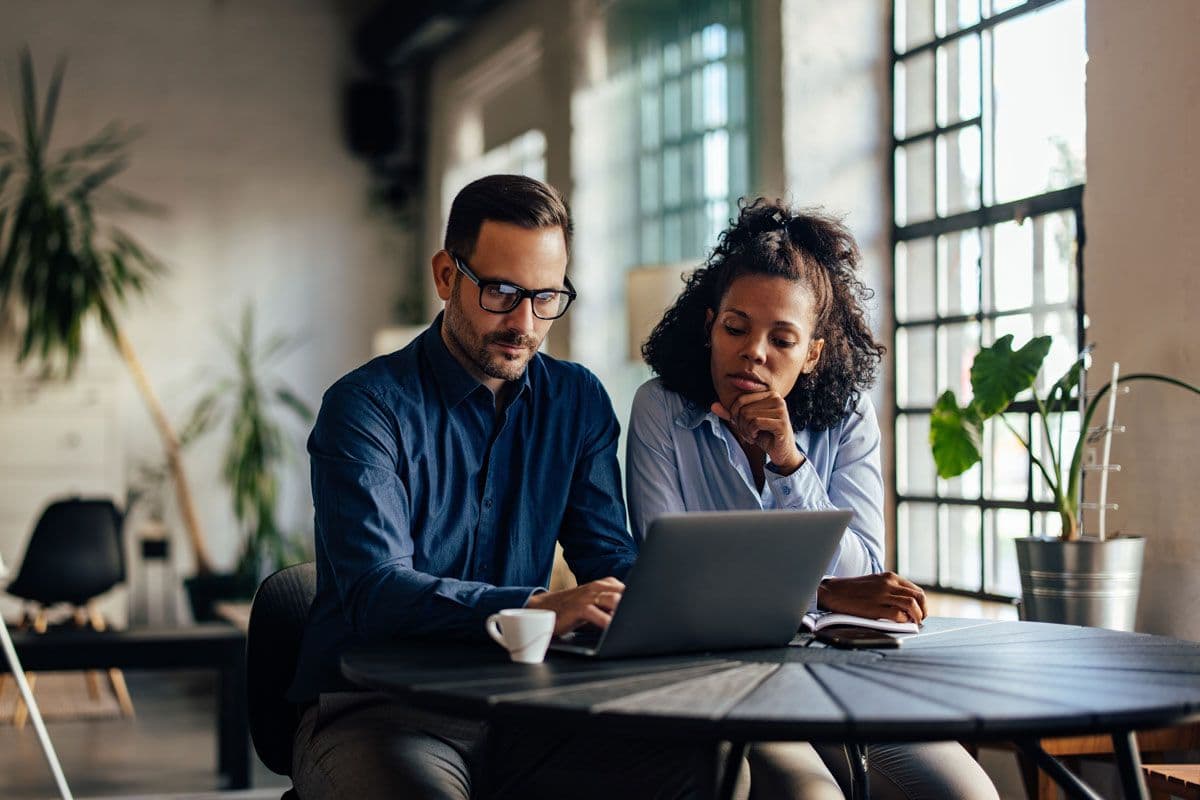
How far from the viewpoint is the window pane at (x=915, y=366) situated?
446 cm

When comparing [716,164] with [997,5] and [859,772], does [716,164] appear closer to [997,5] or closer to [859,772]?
[997,5]

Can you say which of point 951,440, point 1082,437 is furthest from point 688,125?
point 1082,437

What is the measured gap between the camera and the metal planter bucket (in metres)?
2.97

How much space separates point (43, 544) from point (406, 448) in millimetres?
4330

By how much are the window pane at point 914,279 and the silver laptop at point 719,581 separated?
2989 mm

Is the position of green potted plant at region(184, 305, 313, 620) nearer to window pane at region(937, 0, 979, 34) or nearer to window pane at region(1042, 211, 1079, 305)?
window pane at region(937, 0, 979, 34)

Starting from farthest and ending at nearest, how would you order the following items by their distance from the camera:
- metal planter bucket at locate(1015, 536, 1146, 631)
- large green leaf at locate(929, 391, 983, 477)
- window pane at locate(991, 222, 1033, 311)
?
1. window pane at locate(991, 222, 1033, 311)
2. large green leaf at locate(929, 391, 983, 477)
3. metal planter bucket at locate(1015, 536, 1146, 631)

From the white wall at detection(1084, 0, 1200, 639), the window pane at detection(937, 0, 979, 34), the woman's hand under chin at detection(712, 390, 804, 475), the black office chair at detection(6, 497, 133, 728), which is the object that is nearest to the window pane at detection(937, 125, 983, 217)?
the window pane at detection(937, 0, 979, 34)

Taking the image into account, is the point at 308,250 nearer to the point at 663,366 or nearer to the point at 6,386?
the point at 6,386

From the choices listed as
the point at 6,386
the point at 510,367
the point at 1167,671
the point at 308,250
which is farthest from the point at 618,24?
the point at 1167,671

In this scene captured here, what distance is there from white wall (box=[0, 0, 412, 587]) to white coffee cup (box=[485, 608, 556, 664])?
265 inches

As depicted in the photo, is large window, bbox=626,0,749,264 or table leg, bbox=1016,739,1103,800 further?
large window, bbox=626,0,749,264

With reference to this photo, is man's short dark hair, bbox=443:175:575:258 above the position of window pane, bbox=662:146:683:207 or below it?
below

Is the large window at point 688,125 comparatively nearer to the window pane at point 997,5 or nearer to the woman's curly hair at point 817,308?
the window pane at point 997,5
